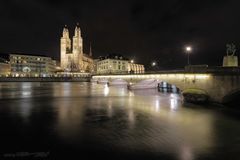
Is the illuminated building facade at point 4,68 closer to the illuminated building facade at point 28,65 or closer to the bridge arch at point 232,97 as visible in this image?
the illuminated building facade at point 28,65

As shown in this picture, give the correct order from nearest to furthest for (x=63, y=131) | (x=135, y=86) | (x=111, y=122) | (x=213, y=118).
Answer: (x=63, y=131) < (x=111, y=122) < (x=213, y=118) < (x=135, y=86)

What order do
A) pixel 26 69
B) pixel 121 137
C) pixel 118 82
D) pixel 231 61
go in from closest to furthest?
pixel 121 137 < pixel 231 61 < pixel 118 82 < pixel 26 69

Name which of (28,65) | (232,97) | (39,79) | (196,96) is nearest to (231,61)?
(232,97)

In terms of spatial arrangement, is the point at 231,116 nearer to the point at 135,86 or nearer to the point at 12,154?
the point at 12,154

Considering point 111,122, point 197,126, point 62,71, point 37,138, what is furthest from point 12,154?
point 62,71

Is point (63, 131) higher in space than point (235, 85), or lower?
lower

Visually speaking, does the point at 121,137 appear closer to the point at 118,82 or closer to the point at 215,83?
the point at 215,83

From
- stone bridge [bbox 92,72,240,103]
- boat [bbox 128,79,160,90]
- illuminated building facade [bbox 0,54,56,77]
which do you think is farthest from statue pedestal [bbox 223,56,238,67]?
illuminated building facade [bbox 0,54,56,77]

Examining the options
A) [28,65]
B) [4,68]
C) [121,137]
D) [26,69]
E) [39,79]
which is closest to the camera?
[121,137]

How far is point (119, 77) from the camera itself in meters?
99.9

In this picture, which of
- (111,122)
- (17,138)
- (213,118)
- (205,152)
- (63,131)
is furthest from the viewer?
(213,118)

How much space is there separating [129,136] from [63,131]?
246 inches

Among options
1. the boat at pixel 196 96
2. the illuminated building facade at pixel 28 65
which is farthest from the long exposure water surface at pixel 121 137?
the illuminated building facade at pixel 28 65

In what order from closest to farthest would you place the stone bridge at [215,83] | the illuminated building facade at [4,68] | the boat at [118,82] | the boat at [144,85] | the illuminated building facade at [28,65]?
the stone bridge at [215,83], the boat at [144,85], the boat at [118,82], the illuminated building facade at [4,68], the illuminated building facade at [28,65]
